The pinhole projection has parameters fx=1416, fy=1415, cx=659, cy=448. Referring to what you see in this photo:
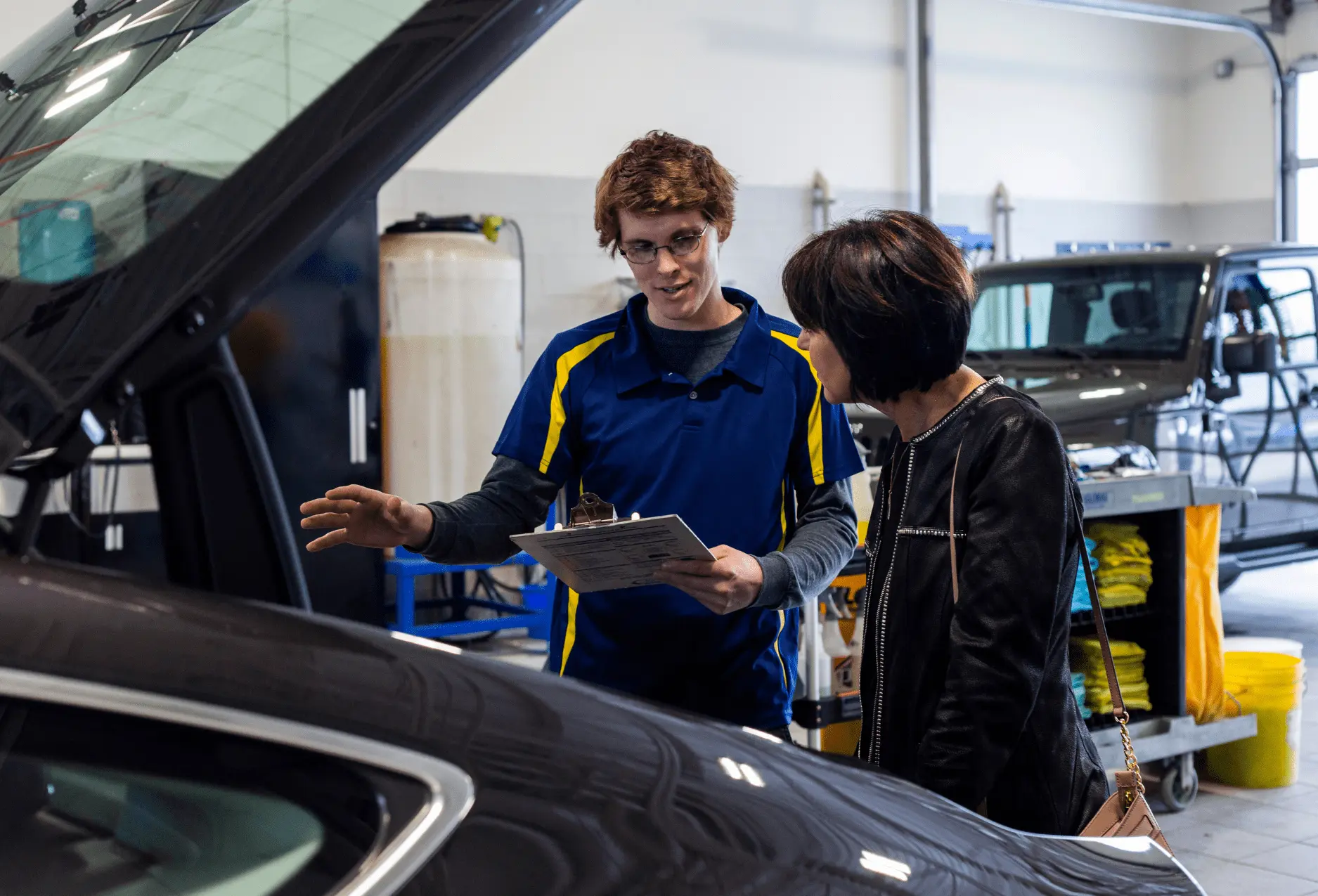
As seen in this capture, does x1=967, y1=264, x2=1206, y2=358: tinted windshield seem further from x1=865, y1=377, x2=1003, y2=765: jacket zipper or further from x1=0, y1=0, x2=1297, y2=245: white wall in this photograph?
x1=865, y1=377, x2=1003, y2=765: jacket zipper

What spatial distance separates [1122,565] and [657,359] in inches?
114

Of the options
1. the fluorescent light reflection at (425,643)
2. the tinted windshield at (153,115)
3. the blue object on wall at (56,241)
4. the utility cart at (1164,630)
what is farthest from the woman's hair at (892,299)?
the utility cart at (1164,630)

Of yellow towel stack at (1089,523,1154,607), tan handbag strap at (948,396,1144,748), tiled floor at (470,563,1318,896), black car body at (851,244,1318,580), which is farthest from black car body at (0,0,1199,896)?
black car body at (851,244,1318,580)

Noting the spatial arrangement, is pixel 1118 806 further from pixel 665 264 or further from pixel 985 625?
pixel 665 264

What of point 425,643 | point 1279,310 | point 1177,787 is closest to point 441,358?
point 1177,787

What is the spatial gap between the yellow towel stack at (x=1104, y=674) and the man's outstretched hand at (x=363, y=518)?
9.74 ft

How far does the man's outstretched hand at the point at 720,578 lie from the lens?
2.00 metres

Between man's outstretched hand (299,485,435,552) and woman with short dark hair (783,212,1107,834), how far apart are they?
673mm

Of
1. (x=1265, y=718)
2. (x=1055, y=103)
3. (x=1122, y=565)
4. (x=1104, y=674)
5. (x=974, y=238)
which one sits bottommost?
(x=1265, y=718)

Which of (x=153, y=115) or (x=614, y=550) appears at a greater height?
(x=153, y=115)

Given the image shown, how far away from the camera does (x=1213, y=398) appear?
22.9ft

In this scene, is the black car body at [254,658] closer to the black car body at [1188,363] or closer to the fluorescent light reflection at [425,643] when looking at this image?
the fluorescent light reflection at [425,643]

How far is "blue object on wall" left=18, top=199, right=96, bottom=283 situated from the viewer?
1.70 metres

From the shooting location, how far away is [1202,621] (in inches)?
191
